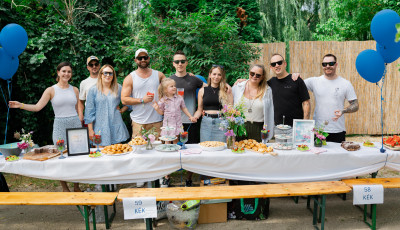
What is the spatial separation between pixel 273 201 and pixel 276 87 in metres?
1.49

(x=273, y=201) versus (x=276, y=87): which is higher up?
(x=276, y=87)

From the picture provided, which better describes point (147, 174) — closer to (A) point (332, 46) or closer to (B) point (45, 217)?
(B) point (45, 217)

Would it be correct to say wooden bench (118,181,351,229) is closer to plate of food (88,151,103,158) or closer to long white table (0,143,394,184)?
long white table (0,143,394,184)

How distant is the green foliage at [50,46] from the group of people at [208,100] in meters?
1.87

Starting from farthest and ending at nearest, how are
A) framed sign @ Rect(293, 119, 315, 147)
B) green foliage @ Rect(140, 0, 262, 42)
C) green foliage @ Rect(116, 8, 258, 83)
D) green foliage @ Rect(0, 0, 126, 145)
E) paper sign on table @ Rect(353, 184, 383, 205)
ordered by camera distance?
green foliage @ Rect(140, 0, 262, 42)
green foliage @ Rect(0, 0, 126, 145)
green foliage @ Rect(116, 8, 258, 83)
framed sign @ Rect(293, 119, 315, 147)
paper sign on table @ Rect(353, 184, 383, 205)

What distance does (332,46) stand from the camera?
6562mm

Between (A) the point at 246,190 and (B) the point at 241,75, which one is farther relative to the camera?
(B) the point at 241,75

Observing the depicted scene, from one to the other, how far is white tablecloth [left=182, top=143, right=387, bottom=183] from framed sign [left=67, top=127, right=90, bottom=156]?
3.70 ft

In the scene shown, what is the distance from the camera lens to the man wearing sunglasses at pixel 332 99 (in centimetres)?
366

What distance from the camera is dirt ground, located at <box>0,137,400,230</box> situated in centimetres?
321

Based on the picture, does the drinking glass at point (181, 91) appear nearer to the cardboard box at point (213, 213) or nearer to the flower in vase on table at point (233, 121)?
the flower in vase on table at point (233, 121)

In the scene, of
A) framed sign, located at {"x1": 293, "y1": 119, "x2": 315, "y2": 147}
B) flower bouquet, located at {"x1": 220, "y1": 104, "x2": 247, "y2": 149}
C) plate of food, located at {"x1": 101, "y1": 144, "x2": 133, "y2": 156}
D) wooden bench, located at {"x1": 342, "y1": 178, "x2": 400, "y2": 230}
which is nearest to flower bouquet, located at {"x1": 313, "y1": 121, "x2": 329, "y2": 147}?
framed sign, located at {"x1": 293, "y1": 119, "x2": 315, "y2": 147}

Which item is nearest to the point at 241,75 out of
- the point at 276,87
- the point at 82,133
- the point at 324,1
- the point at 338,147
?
the point at 276,87

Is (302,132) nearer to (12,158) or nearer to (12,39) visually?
(12,158)
